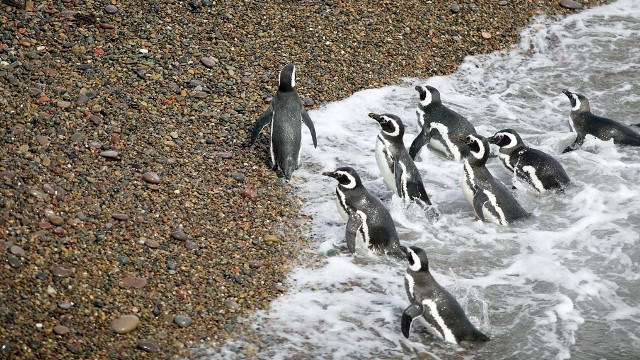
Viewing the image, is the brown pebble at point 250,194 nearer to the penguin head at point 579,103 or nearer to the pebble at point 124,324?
the pebble at point 124,324

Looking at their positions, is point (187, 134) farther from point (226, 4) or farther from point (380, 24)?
point (380, 24)

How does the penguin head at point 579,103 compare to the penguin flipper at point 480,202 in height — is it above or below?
above

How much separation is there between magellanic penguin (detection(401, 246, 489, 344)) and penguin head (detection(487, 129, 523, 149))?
2236 millimetres

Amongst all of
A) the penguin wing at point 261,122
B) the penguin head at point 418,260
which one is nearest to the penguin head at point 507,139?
the penguin wing at point 261,122

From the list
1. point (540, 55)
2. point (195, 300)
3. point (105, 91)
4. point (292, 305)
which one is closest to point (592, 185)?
point (540, 55)

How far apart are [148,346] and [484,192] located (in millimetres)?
3001

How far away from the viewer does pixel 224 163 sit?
5949 mm

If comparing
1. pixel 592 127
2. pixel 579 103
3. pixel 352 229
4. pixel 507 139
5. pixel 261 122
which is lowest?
pixel 352 229

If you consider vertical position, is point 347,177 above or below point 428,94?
below

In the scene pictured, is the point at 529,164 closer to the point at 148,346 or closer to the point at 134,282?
the point at 134,282

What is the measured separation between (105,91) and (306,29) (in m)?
2.32

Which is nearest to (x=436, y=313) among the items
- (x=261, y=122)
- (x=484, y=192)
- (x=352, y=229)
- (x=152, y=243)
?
→ (x=352, y=229)

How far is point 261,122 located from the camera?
6184mm

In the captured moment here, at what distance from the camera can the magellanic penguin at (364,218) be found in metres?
5.32
